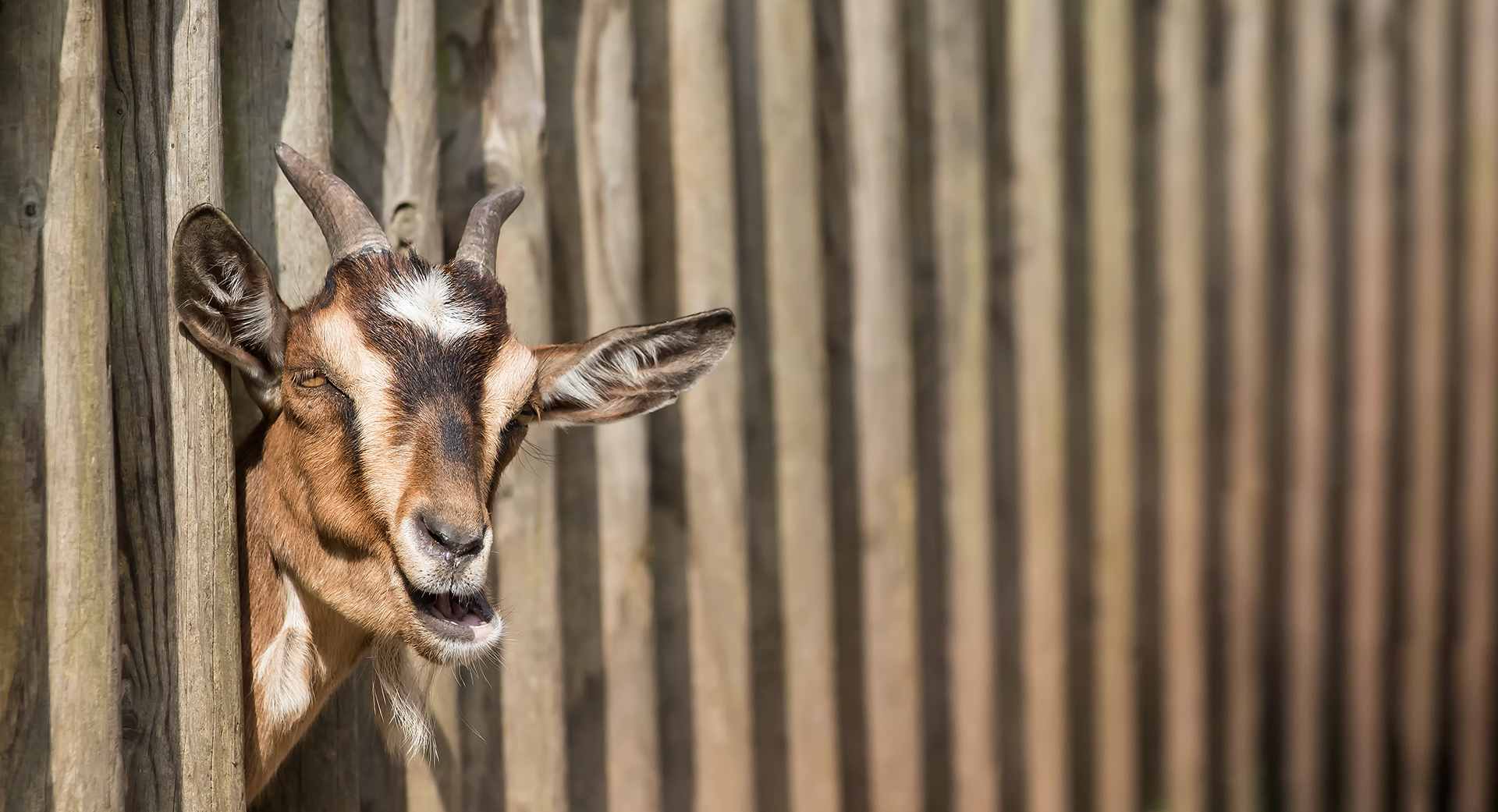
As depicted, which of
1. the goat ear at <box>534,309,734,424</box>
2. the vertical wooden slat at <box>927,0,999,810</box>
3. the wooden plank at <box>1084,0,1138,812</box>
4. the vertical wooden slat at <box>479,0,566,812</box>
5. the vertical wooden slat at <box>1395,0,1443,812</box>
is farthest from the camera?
the vertical wooden slat at <box>1395,0,1443,812</box>

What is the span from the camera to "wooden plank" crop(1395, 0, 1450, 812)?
537cm

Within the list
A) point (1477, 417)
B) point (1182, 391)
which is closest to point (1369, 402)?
point (1477, 417)

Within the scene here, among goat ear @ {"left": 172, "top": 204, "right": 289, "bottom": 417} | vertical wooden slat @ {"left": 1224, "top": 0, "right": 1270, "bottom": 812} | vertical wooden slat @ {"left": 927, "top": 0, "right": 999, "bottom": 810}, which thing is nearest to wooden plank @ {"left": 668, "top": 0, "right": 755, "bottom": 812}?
vertical wooden slat @ {"left": 927, "top": 0, "right": 999, "bottom": 810}

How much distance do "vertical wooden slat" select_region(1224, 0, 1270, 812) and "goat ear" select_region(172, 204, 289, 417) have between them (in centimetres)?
390

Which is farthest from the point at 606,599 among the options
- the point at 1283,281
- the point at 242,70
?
the point at 1283,281

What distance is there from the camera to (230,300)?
227 cm

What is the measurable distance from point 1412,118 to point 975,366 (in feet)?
8.75

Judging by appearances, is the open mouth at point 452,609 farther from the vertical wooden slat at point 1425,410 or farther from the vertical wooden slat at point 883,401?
the vertical wooden slat at point 1425,410

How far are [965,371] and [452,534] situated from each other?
2.48 metres

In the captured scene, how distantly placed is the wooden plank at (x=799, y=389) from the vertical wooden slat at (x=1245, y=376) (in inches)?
81.1

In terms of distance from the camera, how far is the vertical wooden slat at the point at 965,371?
4113mm

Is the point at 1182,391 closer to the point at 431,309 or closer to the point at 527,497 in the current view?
the point at 527,497

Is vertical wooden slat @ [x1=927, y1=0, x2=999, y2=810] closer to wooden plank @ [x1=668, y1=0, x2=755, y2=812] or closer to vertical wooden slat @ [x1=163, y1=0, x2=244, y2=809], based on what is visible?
wooden plank @ [x1=668, y1=0, x2=755, y2=812]

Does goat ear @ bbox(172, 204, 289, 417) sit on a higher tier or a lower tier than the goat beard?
higher
